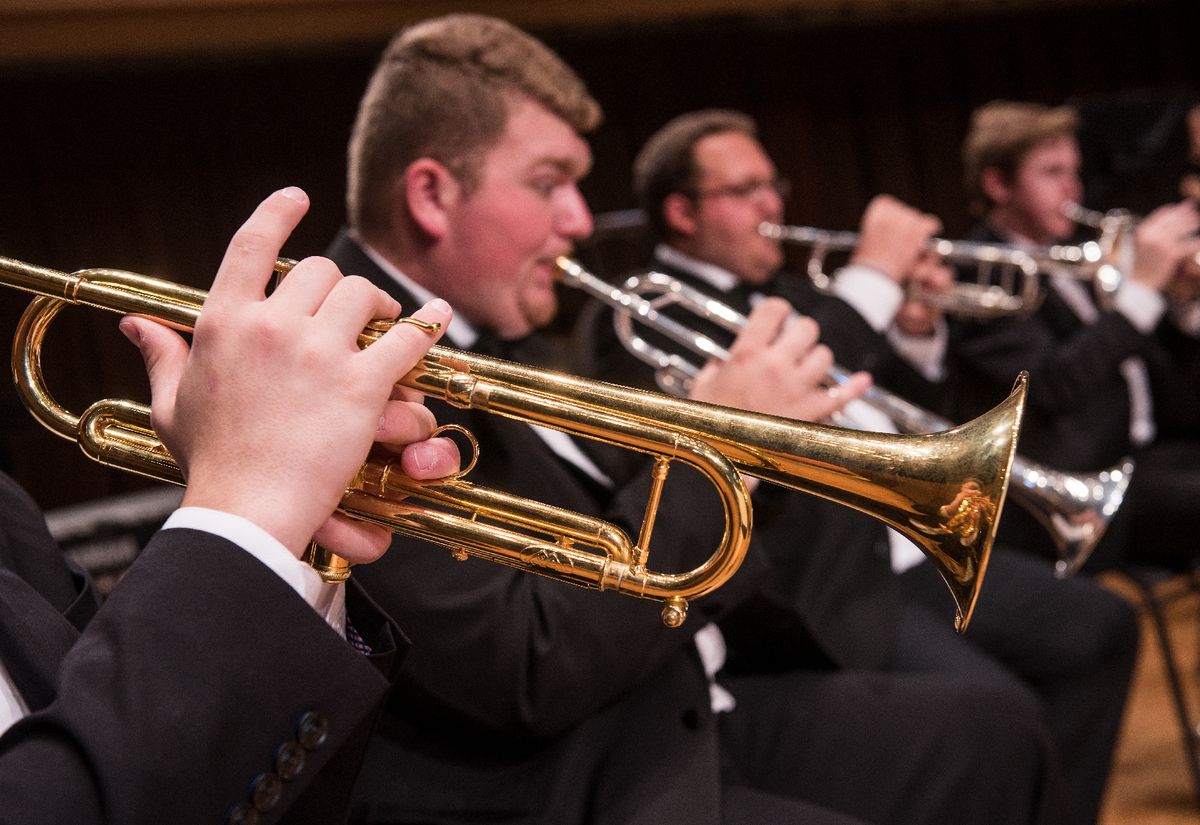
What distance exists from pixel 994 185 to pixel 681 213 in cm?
152

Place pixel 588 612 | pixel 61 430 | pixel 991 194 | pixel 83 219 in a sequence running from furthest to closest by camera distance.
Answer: pixel 83 219
pixel 991 194
pixel 588 612
pixel 61 430

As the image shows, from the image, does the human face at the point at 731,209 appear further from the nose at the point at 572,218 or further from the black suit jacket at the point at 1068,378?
the nose at the point at 572,218

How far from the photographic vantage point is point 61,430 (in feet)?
4.08

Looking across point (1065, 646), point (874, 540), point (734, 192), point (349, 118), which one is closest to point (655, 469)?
point (874, 540)

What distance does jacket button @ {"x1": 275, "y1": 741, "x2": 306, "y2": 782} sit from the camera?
2.83ft

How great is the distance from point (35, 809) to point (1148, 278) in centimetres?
352

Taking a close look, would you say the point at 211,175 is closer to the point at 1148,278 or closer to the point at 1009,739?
the point at 1148,278

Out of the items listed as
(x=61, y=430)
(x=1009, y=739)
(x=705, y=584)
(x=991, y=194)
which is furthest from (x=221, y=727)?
(x=991, y=194)

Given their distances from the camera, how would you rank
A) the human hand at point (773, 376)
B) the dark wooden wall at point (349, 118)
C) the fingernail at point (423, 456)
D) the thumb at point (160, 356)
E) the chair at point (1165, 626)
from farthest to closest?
the dark wooden wall at point (349, 118) → the chair at point (1165, 626) → the human hand at point (773, 376) → the fingernail at point (423, 456) → the thumb at point (160, 356)

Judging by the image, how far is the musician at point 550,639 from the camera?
1.39 meters

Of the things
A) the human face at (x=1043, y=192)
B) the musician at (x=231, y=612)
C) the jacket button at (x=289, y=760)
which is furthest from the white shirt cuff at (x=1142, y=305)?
the jacket button at (x=289, y=760)

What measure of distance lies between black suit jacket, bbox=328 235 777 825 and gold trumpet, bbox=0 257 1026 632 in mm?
260

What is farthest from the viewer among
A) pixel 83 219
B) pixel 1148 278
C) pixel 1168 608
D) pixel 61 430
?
pixel 83 219

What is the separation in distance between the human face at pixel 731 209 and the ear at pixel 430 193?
1.58 m
